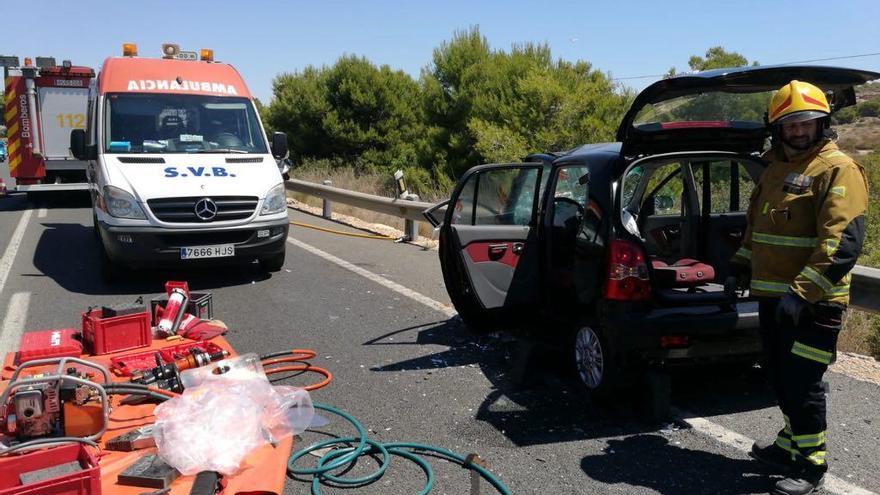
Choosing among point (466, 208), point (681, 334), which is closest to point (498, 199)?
point (466, 208)

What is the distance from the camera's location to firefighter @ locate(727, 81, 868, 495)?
3.25m

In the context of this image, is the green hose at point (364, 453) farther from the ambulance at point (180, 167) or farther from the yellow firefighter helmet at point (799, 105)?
the ambulance at point (180, 167)

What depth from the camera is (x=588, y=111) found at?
58.0 feet

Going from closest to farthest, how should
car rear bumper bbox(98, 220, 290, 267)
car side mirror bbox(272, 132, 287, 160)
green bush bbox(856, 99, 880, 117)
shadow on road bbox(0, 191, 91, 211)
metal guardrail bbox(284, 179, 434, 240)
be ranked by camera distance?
car rear bumper bbox(98, 220, 290, 267), car side mirror bbox(272, 132, 287, 160), metal guardrail bbox(284, 179, 434, 240), shadow on road bbox(0, 191, 91, 211), green bush bbox(856, 99, 880, 117)

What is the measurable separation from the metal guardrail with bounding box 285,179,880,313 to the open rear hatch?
1.24 meters

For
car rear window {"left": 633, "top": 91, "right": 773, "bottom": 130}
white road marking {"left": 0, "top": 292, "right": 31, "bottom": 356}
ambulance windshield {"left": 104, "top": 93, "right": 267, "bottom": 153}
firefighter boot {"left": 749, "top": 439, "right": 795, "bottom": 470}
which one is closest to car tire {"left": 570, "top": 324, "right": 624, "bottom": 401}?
firefighter boot {"left": 749, "top": 439, "right": 795, "bottom": 470}

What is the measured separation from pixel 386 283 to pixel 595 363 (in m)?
4.01

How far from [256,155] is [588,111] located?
1102cm

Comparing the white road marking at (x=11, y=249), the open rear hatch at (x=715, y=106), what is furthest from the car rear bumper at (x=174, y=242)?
the open rear hatch at (x=715, y=106)

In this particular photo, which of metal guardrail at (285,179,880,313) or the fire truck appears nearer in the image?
metal guardrail at (285,179,880,313)

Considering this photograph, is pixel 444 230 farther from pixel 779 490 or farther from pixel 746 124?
pixel 779 490

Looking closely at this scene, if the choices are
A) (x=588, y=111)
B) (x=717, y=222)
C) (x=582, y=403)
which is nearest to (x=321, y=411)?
(x=582, y=403)

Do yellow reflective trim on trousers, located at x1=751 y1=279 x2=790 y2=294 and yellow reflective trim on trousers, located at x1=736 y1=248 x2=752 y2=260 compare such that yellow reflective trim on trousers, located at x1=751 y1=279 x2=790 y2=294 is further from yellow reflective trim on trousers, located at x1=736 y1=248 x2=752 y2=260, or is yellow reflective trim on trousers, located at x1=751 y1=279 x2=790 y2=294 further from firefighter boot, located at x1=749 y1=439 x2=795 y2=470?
firefighter boot, located at x1=749 y1=439 x2=795 y2=470

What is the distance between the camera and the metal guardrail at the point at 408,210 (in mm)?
4957
